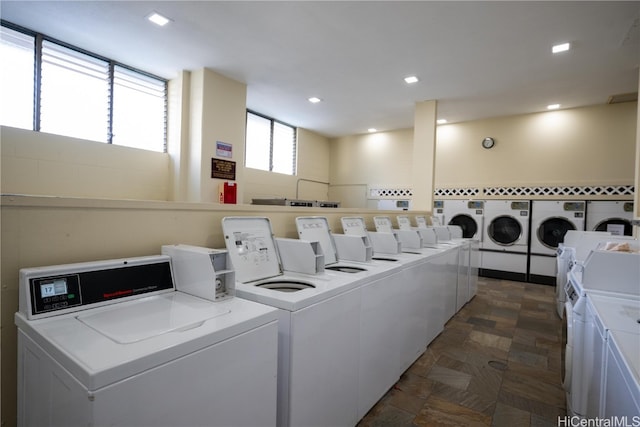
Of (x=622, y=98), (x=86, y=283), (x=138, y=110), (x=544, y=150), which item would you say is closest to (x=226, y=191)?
(x=138, y=110)

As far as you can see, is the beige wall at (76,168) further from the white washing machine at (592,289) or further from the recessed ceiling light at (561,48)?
the recessed ceiling light at (561,48)

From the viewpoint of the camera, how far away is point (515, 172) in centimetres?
572

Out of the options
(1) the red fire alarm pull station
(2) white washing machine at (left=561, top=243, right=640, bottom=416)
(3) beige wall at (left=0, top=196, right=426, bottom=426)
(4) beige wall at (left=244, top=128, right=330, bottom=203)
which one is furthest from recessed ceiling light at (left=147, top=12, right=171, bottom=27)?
(2) white washing machine at (left=561, top=243, right=640, bottom=416)

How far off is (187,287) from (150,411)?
1.95 ft

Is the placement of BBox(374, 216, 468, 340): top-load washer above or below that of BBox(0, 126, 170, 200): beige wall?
below

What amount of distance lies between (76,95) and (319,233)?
3423 millimetres

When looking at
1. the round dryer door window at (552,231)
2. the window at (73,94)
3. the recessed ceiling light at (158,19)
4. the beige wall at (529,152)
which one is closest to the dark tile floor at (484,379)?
the round dryer door window at (552,231)

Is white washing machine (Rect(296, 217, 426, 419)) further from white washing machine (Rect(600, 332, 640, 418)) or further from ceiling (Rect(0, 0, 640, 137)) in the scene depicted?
ceiling (Rect(0, 0, 640, 137))

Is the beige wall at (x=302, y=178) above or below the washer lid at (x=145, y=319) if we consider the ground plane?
above

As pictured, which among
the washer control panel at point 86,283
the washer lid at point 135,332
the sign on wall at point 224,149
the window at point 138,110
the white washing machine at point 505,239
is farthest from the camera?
the white washing machine at point 505,239

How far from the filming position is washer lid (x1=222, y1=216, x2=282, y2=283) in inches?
67.2

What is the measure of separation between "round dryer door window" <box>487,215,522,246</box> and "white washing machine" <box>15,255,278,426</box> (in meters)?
5.50

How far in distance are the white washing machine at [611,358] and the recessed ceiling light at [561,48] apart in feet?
9.88

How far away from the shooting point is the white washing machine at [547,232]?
5.00 meters
